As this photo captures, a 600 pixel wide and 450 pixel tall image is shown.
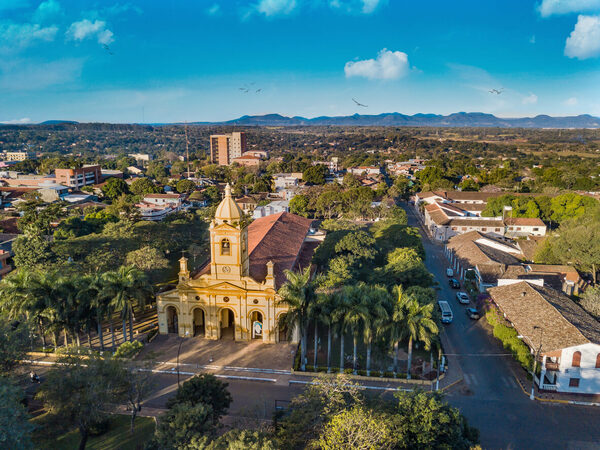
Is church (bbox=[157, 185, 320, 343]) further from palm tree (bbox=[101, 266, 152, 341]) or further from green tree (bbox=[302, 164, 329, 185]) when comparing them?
green tree (bbox=[302, 164, 329, 185])

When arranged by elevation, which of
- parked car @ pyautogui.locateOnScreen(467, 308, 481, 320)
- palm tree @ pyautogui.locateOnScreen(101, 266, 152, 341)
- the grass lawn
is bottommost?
the grass lawn

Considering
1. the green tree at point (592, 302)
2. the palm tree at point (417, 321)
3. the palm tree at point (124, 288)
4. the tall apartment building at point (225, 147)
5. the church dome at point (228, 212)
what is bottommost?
the green tree at point (592, 302)

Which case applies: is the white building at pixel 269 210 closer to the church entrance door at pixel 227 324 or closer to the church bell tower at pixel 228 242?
the church entrance door at pixel 227 324

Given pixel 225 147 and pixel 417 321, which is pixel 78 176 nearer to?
pixel 225 147

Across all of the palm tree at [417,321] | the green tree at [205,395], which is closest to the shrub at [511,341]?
the palm tree at [417,321]

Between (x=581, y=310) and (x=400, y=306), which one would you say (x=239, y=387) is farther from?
(x=581, y=310)

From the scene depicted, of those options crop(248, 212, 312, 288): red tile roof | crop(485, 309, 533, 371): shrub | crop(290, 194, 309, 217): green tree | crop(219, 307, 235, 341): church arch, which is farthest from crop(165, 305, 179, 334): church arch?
crop(290, 194, 309, 217): green tree
